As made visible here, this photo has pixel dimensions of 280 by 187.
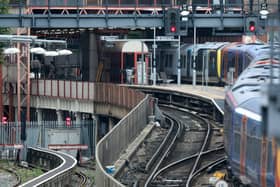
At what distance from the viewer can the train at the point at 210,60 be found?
1558 inches

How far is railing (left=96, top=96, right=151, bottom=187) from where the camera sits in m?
18.2

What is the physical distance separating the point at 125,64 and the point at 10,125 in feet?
68.2

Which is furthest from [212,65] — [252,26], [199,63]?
[252,26]

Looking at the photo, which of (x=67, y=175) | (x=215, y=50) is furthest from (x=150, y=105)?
(x=215, y=50)

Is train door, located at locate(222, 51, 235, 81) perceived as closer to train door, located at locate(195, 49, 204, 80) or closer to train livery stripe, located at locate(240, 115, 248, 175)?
train door, located at locate(195, 49, 204, 80)

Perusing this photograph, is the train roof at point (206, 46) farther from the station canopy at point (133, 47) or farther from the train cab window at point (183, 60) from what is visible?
the station canopy at point (133, 47)

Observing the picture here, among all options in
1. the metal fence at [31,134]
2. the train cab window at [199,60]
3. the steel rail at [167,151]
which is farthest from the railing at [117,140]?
the train cab window at [199,60]

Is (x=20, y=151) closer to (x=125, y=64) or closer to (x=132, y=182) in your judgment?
(x=132, y=182)

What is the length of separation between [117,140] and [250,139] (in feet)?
33.0

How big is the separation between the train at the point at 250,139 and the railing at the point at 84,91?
20.3 meters

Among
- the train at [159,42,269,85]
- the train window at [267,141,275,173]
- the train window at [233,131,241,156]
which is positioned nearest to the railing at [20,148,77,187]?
the train window at [233,131,241,156]

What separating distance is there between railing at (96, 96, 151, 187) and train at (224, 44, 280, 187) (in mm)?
2418

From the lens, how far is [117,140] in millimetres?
24875

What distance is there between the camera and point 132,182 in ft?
70.3
